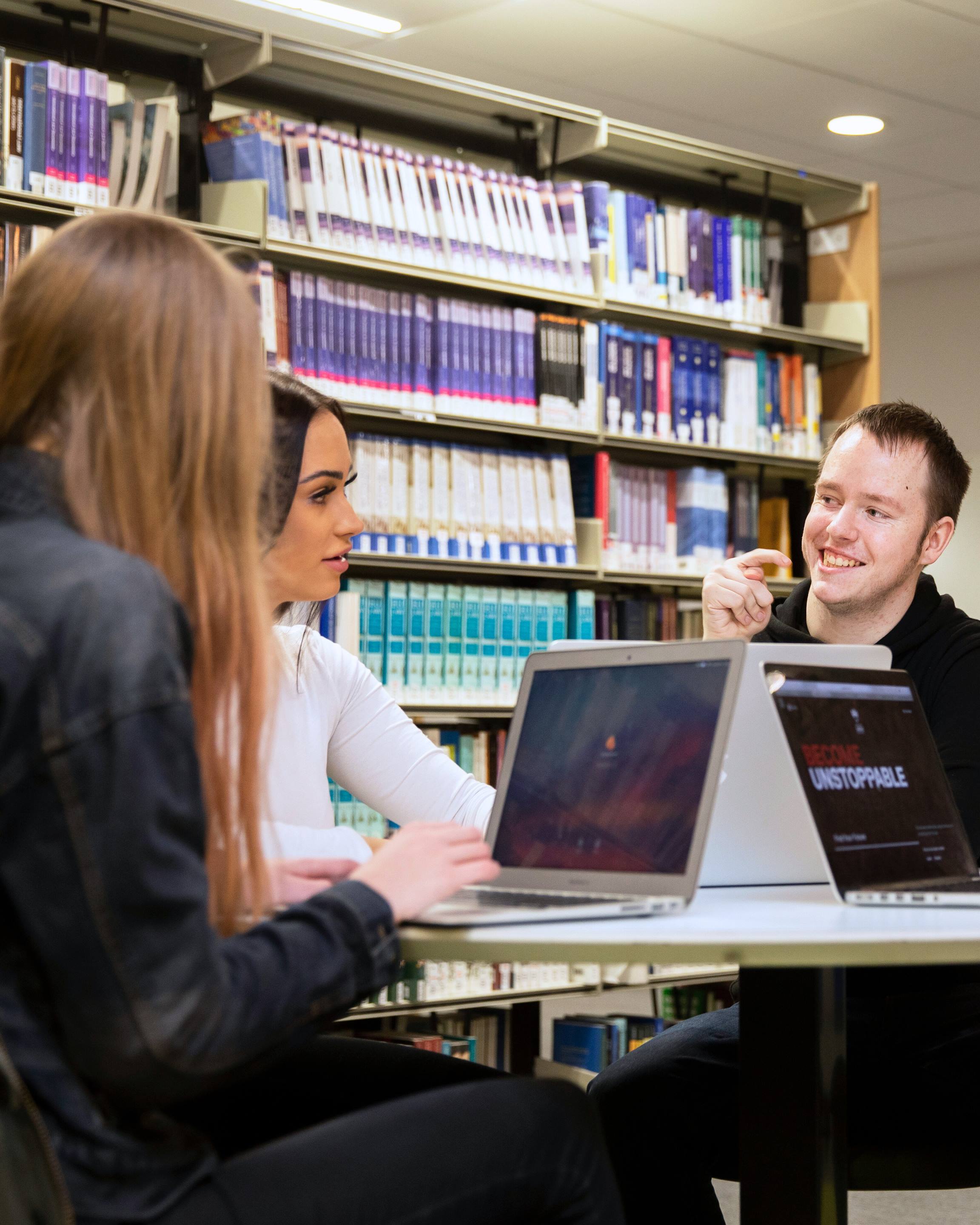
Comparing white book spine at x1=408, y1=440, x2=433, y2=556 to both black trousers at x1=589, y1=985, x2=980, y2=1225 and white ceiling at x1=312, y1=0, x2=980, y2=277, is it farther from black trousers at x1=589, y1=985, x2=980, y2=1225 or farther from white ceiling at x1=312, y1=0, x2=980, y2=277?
black trousers at x1=589, y1=985, x2=980, y2=1225

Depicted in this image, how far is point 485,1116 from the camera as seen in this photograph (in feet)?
3.43

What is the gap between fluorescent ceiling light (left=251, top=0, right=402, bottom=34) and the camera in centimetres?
435

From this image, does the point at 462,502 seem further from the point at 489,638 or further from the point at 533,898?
the point at 533,898

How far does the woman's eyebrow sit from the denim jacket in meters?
1.30

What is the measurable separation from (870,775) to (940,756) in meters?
0.49

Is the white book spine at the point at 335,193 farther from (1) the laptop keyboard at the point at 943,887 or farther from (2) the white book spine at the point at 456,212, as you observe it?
(1) the laptop keyboard at the point at 943,887

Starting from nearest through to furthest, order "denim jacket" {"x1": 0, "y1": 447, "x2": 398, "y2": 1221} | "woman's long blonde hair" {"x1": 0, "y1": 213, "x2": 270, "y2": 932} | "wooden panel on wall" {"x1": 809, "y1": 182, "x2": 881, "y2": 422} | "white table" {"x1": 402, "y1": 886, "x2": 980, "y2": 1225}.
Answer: "denim jacket" {"x1": 0, "y1": 447, "x2": 398, "y2": 1221}, "woman's long blonde hair" {"x1": 0, "y1": 213, "x2": 270, "y2": 932}, "white table" {"x1": 402, "y1": 886, "x2": 980, "y2": 1225}, "wooden panel on wall" {"x1": 809, "y1": 182, "x2": 881, "y2": 422}

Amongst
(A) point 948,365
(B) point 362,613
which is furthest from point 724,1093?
(A) point 948,365

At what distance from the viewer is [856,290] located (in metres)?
4.52

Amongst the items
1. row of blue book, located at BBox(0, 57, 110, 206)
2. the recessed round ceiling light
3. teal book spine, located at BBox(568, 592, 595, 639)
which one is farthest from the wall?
row of blue book, located at BBox(0, 57, 110, 206)

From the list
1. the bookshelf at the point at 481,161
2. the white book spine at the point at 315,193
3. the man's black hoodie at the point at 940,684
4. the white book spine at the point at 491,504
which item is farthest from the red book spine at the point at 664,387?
the man's black hoodie at the point at 940,684

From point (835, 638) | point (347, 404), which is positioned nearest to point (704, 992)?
point (347, 404)

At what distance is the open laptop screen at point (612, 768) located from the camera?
4.26 feet

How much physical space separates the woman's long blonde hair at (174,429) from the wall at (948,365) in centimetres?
631
